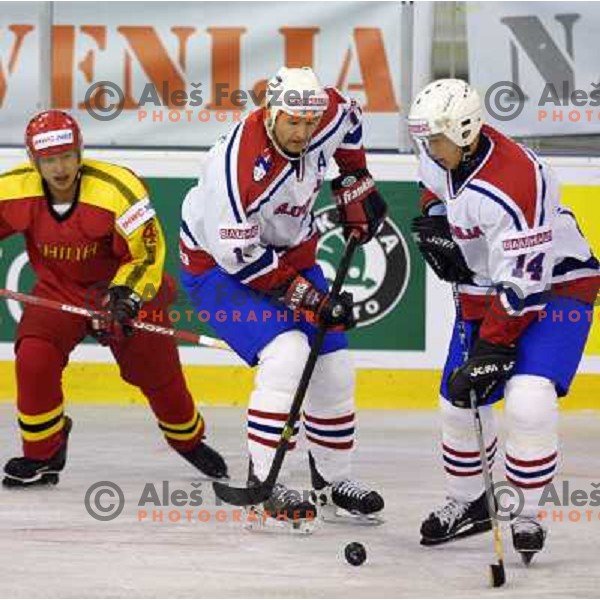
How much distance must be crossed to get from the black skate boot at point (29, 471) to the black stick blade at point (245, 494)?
729 mm

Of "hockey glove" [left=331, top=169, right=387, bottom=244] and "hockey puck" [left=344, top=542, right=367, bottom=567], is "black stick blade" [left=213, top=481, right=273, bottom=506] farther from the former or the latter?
"hockey glove" [left=331, top=169, right=387, bottom=244]

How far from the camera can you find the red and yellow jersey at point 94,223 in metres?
5.79

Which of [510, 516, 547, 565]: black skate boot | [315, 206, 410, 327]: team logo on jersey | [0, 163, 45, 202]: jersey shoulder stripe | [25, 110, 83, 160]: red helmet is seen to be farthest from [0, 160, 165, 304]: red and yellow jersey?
[315, 206, 410, 327]: team logo on jersey

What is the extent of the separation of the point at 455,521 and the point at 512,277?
2.26ft

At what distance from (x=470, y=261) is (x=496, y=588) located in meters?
0.89

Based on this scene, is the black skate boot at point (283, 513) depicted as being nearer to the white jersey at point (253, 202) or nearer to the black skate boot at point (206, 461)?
the white jersey at point (253, 202)

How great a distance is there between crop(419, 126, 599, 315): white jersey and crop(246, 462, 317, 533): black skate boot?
0.80m

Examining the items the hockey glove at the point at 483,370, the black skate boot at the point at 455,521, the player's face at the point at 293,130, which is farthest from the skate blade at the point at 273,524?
the player's face at the point at 293,130

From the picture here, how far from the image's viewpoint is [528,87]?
300 inches

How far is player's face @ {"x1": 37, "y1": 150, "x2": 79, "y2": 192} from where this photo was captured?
5.70 meters

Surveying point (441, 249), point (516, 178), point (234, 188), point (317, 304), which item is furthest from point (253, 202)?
point (516, 178)

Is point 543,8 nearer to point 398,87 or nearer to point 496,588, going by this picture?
point 398,87

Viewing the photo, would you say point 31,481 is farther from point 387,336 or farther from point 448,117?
point 387,336

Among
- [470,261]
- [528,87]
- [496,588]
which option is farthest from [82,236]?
[528,87]
